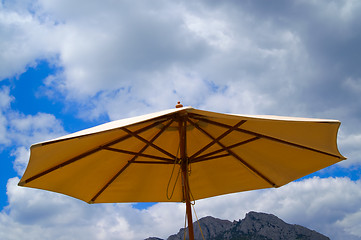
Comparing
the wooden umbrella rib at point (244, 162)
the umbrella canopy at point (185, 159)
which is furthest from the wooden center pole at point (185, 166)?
the wooden umbrella rib at point (244, 162)

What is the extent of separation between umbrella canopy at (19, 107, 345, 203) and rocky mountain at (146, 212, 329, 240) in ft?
297

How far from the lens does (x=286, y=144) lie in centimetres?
498

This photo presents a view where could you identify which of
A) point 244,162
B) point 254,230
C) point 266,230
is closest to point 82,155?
point 244,162

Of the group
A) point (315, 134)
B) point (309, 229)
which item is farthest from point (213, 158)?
point (309, 229)

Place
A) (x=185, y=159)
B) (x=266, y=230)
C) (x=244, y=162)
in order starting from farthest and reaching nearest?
(x=266, y=230) < (x=244, y=162) < (x=185, y=159)

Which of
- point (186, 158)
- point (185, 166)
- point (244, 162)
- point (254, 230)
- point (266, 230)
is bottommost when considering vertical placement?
point (185, 166)

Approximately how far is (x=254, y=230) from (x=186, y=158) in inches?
4228

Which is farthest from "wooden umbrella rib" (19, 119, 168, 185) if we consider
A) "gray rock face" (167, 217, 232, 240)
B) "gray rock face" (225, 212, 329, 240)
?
"gray rock face" (167, 217, 232, 240)

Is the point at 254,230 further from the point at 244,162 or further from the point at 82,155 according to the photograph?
the point at 82,155

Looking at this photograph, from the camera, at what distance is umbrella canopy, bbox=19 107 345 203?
442cm

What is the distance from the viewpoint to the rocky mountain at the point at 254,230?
95.9m

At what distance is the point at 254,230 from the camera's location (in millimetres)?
102875

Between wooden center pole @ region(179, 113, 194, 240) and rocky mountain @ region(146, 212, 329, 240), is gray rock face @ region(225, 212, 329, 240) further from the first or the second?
wooden center pole @ region(179, 113, 194, 240)

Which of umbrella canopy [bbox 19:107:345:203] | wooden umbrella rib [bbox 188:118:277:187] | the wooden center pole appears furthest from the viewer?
wooden umbrella rib [bbox 188:118:277:187]
